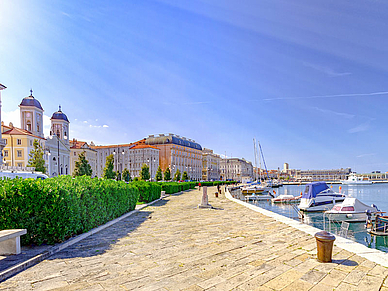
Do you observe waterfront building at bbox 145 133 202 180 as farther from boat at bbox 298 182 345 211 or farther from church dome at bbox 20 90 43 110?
boat at bbox 298 182 345 211

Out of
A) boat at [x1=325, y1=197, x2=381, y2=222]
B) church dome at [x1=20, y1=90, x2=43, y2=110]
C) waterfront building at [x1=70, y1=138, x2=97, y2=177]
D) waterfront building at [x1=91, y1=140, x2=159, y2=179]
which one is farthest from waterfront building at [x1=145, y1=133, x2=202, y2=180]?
boat at [x1=325, y1=197, x2=381, y2=222]

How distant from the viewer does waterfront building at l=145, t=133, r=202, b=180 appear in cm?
10725

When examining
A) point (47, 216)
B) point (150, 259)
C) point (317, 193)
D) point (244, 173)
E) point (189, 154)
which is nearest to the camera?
point (150, 259)

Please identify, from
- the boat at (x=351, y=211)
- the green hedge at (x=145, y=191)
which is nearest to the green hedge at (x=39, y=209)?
the green hedge at (x=145, y=191)

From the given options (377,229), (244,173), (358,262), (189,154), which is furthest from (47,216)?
(244,173)

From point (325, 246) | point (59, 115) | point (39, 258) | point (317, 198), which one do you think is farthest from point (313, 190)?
point (59, 115)

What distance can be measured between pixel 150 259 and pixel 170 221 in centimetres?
576

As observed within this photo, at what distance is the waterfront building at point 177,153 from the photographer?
107250mm

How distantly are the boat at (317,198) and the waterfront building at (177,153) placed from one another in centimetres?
7382

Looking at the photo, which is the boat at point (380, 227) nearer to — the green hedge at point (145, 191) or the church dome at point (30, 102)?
the green hedge at point (145, 191)

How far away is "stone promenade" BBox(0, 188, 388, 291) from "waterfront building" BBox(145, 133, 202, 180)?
94510 millimetres

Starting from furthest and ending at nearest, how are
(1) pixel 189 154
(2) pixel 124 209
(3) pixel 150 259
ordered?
1. (1) pixel 189 154
2. (2) pixel 124 209
3. (3) pixel 150 259

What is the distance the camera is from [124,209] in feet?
46.3

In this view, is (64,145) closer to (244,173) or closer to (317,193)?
(317,193)
